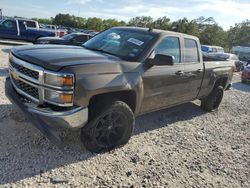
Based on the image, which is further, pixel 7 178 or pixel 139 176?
pixel 139 176

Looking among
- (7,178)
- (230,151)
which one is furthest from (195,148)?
(7,178)

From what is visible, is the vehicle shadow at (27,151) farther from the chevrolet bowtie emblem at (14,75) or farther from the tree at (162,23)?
the tree at (162,23)

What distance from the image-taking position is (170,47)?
5.02 m

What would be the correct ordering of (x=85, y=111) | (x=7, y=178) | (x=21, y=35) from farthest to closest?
(x=21, y=35) < (x=85, y=111) < (x=7, y=178)

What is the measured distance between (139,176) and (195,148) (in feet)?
5.09

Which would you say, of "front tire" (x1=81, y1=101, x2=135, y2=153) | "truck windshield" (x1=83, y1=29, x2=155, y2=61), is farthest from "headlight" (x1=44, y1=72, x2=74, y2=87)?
"truck windshield" (x1=83, y1=29, x2=155, y2=61)

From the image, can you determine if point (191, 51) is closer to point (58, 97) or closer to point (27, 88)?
point (58, 97)

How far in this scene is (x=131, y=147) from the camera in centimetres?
442

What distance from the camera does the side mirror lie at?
4.24m

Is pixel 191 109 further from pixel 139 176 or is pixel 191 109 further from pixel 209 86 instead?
pixel 139 176

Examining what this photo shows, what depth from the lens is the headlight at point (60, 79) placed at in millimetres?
3279

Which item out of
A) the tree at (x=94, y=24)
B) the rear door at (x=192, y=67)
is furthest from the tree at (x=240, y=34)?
the rear door at (x=192, y=67)

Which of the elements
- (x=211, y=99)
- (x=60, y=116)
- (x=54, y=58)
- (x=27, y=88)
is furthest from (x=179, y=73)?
(x=27, y=88)

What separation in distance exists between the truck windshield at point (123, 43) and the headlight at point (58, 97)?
4.33ft
